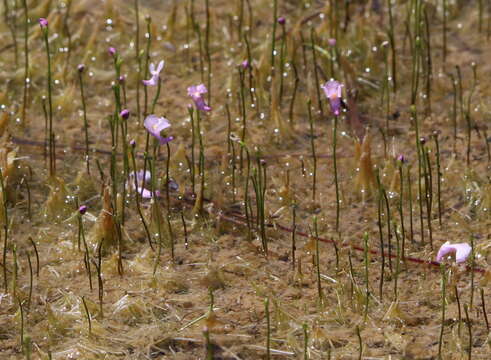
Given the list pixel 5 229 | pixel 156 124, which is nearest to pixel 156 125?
pixel 156 124

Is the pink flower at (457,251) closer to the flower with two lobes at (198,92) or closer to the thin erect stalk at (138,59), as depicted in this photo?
the flower with two lobes at (198,92)

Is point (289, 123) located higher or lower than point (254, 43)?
lower

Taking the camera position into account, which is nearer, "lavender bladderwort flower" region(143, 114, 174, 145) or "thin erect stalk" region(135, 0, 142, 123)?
"lavender bladderwort flower" region(143, 114, 174, 145)

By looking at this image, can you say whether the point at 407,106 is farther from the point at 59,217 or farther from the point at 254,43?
the point at 59,217

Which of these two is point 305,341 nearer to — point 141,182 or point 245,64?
point 141,182

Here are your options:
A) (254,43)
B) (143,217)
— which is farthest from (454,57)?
(143,217)

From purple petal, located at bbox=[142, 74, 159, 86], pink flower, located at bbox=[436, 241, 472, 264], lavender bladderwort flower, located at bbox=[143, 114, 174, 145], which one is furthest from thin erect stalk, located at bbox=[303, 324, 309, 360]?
purple petal, located at bbox=[142, 74, 159, 86]

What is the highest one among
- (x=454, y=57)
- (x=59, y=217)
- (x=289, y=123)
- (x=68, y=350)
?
(x=454, y=57)

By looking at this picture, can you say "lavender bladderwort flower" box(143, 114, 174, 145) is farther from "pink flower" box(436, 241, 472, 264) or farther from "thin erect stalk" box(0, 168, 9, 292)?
"pink flower" box(436, 241, 472, 264)

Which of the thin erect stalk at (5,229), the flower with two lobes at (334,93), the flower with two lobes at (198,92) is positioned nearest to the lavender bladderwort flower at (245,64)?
the flower with two lobes at (198,92)
